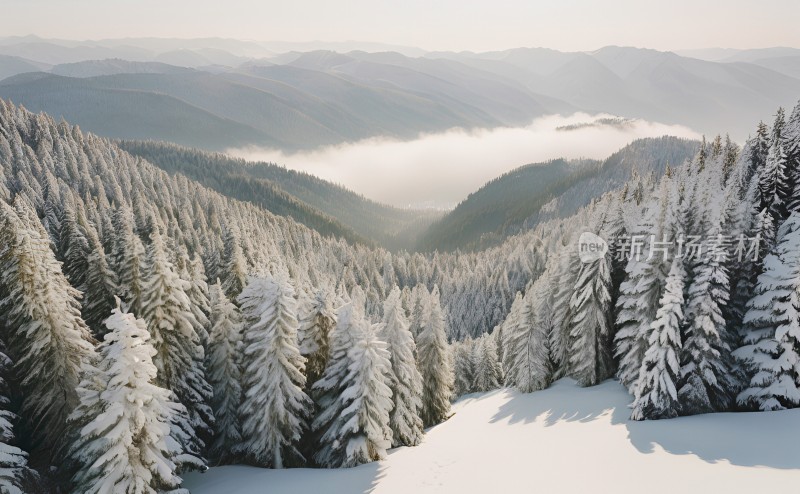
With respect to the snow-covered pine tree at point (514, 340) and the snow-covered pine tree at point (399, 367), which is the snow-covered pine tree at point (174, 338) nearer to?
the snow-covered pine tree at point (399, 367)

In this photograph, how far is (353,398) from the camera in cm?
2728

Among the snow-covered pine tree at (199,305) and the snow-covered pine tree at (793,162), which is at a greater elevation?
the snow-covered pine tree at (793,162)

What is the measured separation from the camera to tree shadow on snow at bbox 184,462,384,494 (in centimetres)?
2278

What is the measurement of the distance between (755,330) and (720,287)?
3267mm

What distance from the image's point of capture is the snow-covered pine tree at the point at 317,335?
99.4ft

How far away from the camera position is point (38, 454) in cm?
2461

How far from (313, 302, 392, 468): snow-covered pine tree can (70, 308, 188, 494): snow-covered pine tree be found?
395 inches

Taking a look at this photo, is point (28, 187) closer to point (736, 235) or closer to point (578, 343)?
point (578, 343)

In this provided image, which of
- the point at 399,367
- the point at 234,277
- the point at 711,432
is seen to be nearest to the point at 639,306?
the point at 711,432

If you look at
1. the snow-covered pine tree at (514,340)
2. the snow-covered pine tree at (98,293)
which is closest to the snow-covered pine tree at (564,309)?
the snow-covered pine tree at (514,340)

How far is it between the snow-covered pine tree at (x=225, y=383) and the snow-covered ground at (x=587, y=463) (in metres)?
2.11

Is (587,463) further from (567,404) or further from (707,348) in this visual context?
(567,404)

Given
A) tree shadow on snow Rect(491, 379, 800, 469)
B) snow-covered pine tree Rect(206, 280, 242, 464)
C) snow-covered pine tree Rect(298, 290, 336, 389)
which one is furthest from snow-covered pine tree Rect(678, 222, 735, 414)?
snow-covered pine tree Rect(206, 280, 242, 464)

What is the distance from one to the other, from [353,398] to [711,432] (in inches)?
740
